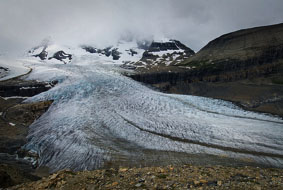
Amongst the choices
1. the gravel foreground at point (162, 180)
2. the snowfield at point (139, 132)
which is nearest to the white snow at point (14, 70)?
the snowfield at point (139, 132)

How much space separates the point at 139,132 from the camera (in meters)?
18.7

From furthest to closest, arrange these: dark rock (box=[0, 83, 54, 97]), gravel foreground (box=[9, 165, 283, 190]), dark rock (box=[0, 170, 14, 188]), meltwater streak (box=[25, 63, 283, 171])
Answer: dark rock (box=[0, 83, 54, 97])
meltwater streak (box=[25, 63, 283, 171])
dark rock (box=[0, 170, 14, 188])
gravel foreground (box=[9, 165, 283, 190])

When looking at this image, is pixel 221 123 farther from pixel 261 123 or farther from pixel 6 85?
pixel 6 85

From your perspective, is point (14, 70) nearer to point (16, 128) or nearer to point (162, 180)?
point (16, 128)

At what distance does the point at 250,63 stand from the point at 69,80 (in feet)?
169

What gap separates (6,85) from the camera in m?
36.7

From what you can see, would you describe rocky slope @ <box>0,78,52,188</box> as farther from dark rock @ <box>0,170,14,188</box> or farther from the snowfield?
the snowfield

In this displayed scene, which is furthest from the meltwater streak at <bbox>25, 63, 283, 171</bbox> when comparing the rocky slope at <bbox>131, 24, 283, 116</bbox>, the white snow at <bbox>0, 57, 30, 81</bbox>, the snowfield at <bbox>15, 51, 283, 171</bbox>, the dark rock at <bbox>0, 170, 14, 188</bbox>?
the white snow at <bbox>0, 57, 30, 81</bbox>

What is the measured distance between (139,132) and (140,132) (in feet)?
0.33

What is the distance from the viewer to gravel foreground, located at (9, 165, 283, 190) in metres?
7.92

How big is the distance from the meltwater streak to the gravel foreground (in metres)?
4.09

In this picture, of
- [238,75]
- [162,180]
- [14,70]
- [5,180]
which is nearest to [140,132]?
[162,180]

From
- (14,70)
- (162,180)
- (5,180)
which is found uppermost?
(14,70)

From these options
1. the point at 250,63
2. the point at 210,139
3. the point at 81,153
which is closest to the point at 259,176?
the point at 210,139
